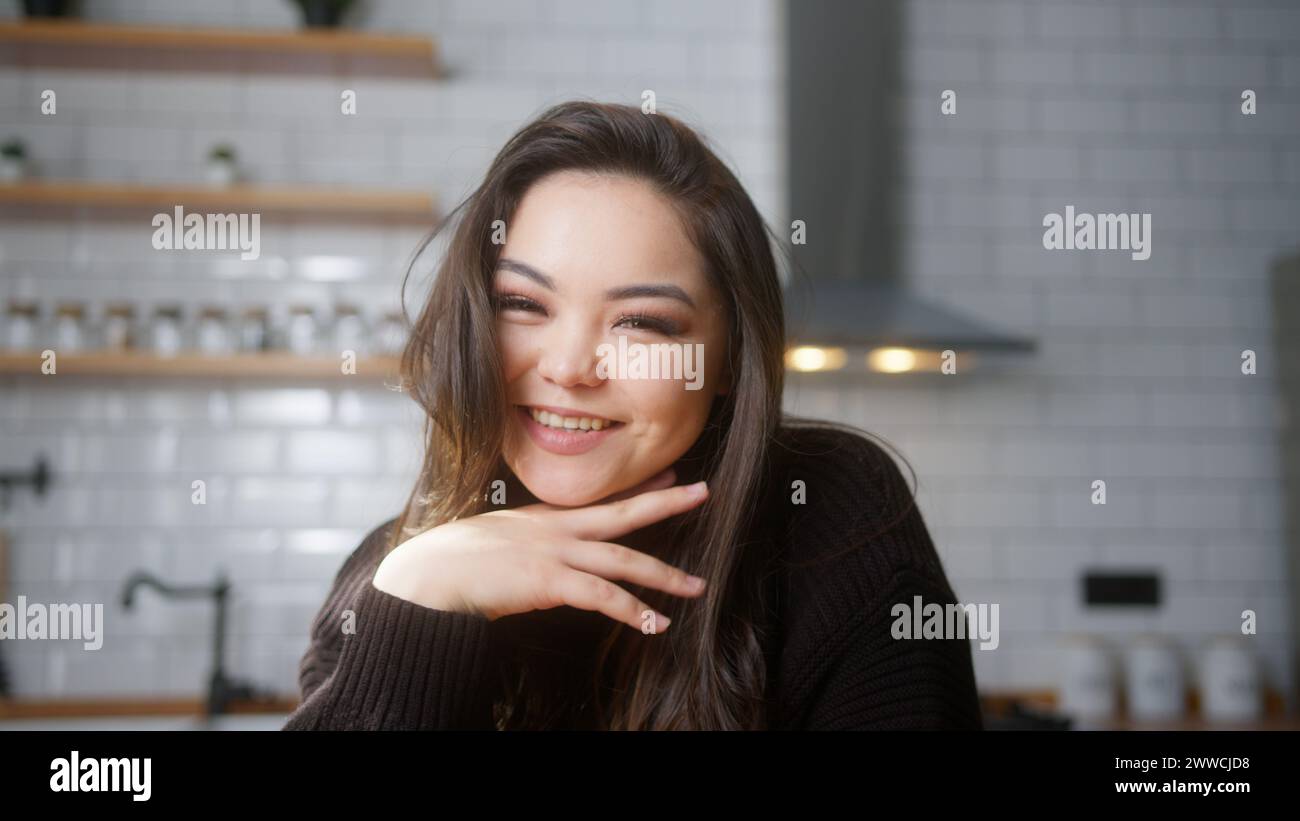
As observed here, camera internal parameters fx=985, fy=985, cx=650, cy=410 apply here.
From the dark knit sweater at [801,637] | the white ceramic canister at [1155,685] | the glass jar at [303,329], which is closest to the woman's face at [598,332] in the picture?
Answer: the dark knit sweater at [801,637]

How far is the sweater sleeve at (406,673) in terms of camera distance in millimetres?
682

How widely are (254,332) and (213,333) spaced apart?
0.08 m

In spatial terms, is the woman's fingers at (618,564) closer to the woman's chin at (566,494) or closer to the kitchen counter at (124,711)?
the woman's chin at (566,494)

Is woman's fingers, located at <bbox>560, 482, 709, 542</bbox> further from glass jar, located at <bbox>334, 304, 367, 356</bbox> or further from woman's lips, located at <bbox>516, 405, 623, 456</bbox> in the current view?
glass jar, located at <bbox>334, 304, 367, 356</bbox>

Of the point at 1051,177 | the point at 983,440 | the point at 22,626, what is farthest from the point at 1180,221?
the point at 22,626

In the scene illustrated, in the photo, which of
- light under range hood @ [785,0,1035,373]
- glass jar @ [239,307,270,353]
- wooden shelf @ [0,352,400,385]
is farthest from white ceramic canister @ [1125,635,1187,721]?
glass jar @ [239,307,270,353]

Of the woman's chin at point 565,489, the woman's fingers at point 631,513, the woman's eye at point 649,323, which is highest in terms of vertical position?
the woman's eye at point 649,323

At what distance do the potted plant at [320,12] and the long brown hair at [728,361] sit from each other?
1.46m

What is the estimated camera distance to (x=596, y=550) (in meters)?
0.71

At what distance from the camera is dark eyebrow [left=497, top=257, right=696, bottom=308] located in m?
0.71

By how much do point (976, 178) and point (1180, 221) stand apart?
0.47 m

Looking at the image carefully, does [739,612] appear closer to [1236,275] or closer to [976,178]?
[976,178]

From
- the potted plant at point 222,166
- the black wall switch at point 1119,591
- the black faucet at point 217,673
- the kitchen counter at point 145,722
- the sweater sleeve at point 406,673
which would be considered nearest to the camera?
the sweater sleeve at point 406,673
